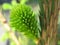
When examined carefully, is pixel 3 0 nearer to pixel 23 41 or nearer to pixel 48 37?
pixel 23 41

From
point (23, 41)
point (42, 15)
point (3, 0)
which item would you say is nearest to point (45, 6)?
point (42, 15)

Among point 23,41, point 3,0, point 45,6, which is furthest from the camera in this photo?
point 3,0

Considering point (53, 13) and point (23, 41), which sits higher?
point (53, 13)

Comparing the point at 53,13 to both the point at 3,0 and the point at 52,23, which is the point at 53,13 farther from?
the point at 3,0

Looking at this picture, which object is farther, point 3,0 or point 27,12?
point 3,0

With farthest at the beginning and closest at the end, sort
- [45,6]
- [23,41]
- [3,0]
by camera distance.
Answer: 1. [3,0]
2. [23,41]
3. [45,6]

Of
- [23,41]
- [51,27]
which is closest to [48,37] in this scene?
[51,27]
